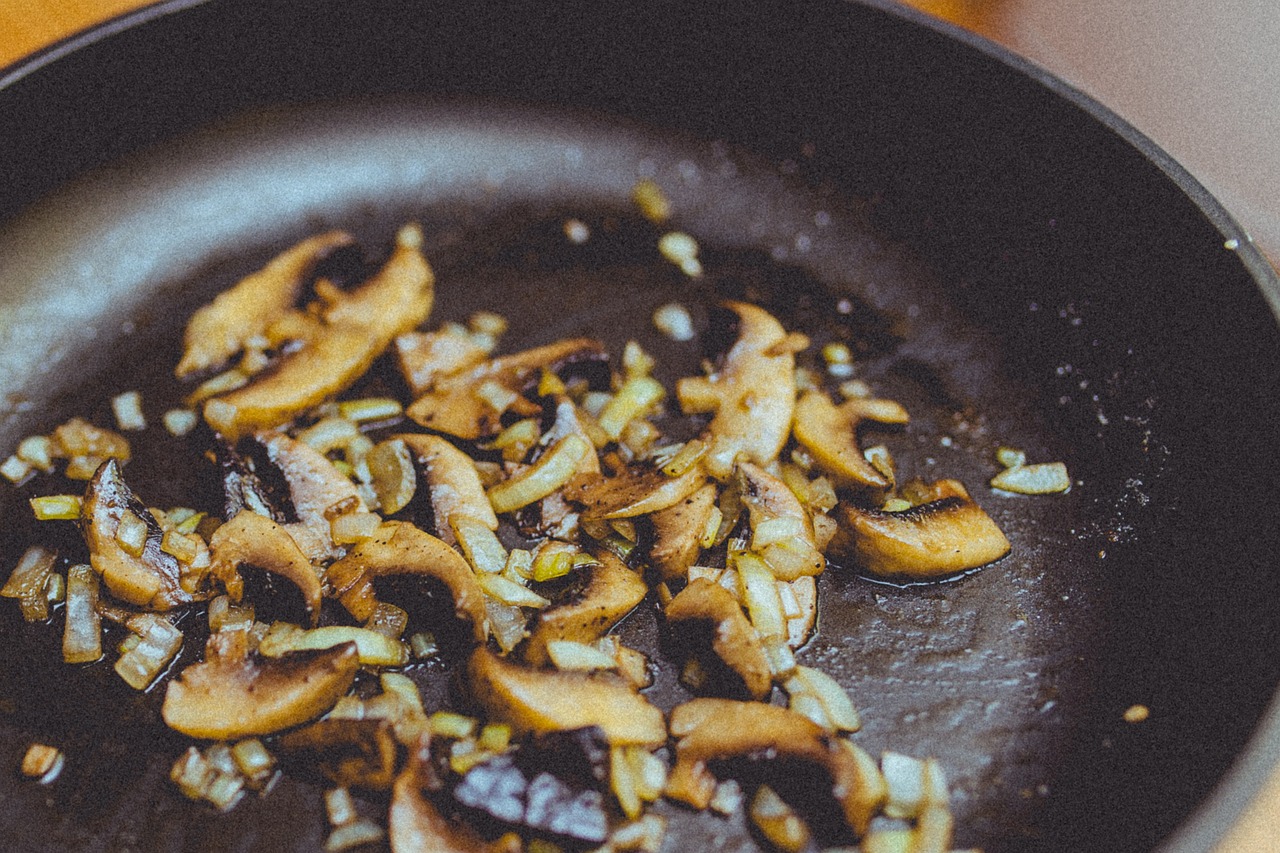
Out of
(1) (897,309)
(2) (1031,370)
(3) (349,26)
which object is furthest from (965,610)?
(3) (349,26)

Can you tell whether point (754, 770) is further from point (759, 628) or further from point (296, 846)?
point (296, 846)

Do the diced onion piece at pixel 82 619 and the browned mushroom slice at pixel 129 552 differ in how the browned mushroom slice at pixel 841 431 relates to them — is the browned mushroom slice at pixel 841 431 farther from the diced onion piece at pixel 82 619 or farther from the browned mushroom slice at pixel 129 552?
the diced onion piece at pixel 82 619

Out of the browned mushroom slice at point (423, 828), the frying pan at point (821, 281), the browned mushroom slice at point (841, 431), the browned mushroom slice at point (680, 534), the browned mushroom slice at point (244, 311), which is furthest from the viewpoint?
the browned mushroom slice at point (244, 311)

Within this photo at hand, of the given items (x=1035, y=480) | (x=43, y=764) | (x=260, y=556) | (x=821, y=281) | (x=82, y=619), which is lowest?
(x=43, y=764)

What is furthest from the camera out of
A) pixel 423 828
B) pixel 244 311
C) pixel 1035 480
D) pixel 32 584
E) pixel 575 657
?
pixel 244 311

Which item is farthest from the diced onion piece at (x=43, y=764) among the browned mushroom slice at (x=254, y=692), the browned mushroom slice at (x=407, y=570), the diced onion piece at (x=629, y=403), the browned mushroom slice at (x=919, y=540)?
the browned mushroom slice at (x=919, y=540)

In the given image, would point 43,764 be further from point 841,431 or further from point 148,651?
point 841,431

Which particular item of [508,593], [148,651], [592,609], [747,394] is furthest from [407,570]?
[747,394]
